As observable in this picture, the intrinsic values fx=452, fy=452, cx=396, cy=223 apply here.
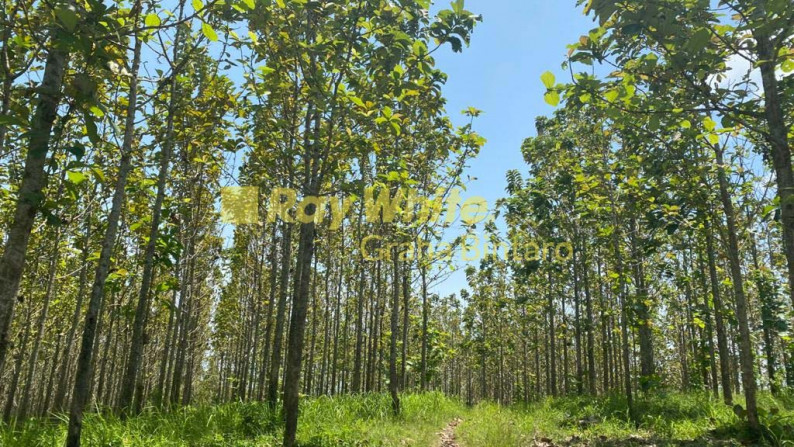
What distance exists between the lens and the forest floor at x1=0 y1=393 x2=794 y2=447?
6.24 m

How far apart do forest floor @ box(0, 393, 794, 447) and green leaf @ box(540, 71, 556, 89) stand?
220 inches

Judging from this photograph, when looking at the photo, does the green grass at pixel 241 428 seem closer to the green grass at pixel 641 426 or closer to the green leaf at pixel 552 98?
the green grass at pixel 641 426

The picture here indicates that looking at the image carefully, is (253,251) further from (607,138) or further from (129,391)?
(607,138)

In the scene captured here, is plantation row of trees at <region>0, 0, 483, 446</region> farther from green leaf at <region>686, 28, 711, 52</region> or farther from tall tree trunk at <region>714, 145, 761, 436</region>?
tall tree trunk at <region>714, 145, 761, 436</region>

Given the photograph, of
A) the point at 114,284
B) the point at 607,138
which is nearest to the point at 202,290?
the point at 114,284

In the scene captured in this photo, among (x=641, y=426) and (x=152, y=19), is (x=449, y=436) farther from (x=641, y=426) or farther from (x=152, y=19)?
(x=152, y=19)

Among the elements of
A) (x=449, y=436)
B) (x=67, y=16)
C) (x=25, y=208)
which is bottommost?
(x=449, y=436)

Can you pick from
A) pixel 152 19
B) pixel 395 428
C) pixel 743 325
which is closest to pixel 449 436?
pixel 395 428

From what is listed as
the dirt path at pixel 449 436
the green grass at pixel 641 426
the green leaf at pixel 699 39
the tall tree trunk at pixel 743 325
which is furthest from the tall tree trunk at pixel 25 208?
the tall tree trunk at pixel 743 325

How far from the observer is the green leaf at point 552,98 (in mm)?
4539

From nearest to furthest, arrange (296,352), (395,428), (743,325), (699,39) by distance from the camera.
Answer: (699,39) < (296,352) < (743,325) < (395,428)

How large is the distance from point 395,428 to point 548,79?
23.1 feet

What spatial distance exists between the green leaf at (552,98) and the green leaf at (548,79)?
90 mm

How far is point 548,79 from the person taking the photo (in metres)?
4.43
